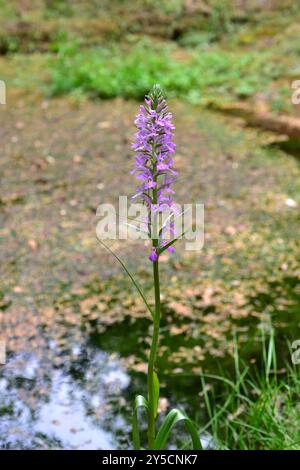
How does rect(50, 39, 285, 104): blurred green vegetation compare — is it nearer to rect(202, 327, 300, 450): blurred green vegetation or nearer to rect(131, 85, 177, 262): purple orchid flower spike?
rect(202, 327, 300, 450): blurred green vegetation

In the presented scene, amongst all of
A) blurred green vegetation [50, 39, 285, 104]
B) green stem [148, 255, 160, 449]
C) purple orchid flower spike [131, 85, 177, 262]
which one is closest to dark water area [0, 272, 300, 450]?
green stem [148, 255, 160, 449]

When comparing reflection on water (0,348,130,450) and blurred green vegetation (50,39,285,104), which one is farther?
blurred green vegetation (50,39,285,104)

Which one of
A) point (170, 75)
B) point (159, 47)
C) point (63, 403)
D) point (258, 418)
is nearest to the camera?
point (258, 418)

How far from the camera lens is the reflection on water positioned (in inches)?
85.6

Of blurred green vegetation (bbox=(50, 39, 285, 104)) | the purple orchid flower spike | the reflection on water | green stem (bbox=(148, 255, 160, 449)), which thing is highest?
blurred green vegetation (bbox=(50, 39, 285, 104))

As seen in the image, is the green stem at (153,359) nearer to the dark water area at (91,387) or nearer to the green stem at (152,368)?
the green stem at (152,368)

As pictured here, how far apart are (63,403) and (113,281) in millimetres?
941

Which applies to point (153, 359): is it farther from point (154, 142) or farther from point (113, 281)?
point (113, 281)

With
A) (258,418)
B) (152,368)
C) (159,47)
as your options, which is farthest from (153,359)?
(159,47)

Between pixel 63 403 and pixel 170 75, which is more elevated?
pixel 170 75

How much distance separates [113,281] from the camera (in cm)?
319

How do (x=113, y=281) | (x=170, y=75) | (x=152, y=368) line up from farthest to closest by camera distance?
(x=170, y=75)
(x=113, y=281)
(x=152, y=368)

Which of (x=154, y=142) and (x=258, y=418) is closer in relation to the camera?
(x=154, y=142)

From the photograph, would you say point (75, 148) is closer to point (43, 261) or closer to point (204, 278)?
point (43, 261)
